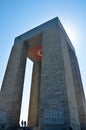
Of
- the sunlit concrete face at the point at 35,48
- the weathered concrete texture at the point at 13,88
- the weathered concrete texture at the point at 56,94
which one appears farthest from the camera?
the sunlit concrete face at the point at 35,48

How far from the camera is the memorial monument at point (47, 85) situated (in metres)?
7.36

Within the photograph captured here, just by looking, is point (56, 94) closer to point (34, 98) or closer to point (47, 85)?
point (47, 85)

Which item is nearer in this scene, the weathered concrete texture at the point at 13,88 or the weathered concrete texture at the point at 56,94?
the weathered concrete texture at the point at 56,94

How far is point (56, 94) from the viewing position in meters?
7.84

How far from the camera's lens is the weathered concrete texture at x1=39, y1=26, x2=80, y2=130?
23.0 ft

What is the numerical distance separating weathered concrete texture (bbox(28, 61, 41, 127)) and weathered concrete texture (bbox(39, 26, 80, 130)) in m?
5.96

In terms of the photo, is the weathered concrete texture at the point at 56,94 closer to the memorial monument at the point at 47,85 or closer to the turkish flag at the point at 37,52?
the memorial monument at the point at 47,85

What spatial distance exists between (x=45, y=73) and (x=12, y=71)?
4195mm

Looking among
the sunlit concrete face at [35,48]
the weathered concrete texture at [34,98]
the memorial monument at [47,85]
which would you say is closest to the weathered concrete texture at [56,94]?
the memorial monument at [47,85]

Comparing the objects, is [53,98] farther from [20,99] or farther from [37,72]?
[37,72]

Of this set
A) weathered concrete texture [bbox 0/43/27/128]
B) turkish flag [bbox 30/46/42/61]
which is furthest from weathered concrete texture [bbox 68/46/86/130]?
weathered concrete texture [bbox 0/43/27/128]

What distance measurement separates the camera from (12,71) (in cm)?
1196

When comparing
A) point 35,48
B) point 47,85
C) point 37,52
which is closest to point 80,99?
point 47,85

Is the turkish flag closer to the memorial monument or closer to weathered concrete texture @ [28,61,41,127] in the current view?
the memorial monument
